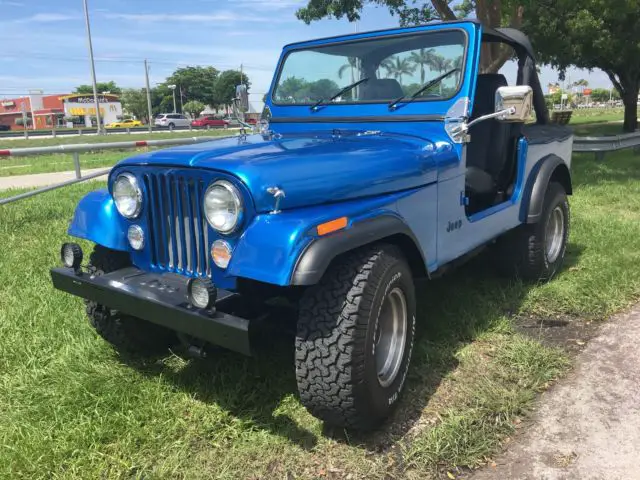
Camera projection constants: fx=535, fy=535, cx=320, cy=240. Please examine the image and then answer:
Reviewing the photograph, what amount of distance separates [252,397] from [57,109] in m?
78.2

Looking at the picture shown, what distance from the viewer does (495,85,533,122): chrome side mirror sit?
2.91 meters

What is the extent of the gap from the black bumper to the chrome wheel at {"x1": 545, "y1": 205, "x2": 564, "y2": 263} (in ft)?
10.1

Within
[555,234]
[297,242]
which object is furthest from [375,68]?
[555,234]

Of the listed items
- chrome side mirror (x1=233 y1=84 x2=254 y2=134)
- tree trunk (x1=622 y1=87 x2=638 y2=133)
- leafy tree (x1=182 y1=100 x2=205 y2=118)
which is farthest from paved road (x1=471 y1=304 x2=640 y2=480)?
leafy tree (x1=182 y1=100 x2=205 y2=118)

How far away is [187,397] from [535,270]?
2.79 metres

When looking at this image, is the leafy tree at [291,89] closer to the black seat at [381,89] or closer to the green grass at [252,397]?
the black seat at [381,89]

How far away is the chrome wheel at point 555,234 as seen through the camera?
4395 millimetres

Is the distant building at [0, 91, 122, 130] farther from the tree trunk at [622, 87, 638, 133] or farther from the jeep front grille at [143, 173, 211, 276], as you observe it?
the jeep front grille at [143, 173, 211, 276]

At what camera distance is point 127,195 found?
2.60m

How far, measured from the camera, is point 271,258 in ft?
6.59

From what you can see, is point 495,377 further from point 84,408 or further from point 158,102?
point 158,102

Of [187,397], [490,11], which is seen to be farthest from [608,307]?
[490,11]

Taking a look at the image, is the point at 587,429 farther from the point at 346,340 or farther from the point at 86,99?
the point at 86,99

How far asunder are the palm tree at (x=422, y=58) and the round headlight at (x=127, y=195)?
1915 mm
